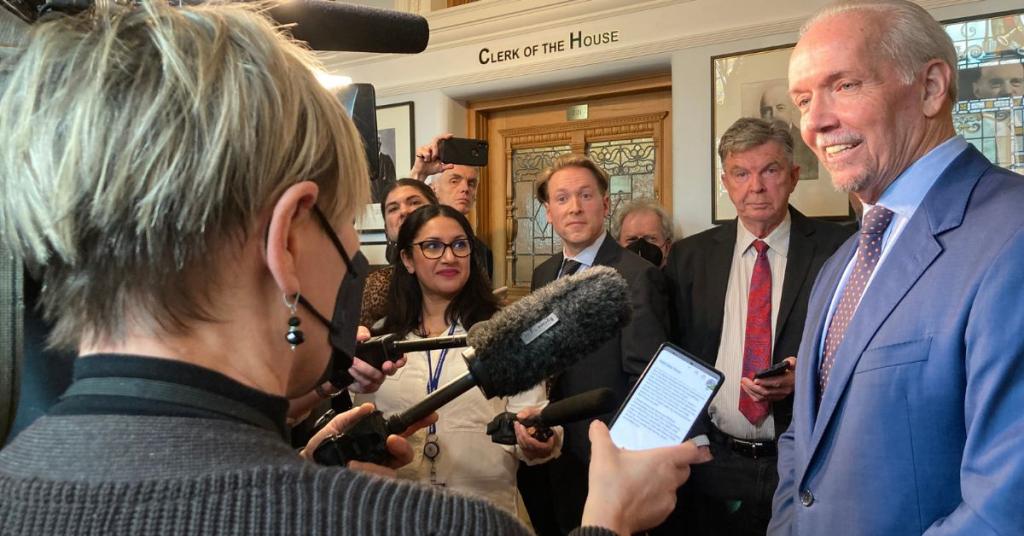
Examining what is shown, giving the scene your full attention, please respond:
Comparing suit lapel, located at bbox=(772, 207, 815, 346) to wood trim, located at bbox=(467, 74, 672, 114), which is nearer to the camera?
suit lapel, located at bbox=(772, 207, 815, 346)

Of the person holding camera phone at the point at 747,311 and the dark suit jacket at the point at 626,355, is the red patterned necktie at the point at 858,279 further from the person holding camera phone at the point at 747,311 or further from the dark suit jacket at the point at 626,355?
the dark suit jacket at the point at 626,355

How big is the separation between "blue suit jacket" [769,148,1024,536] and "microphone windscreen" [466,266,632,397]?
0.39 metres

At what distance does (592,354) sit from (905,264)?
3.14 feet

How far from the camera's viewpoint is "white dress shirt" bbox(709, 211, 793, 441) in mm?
1895

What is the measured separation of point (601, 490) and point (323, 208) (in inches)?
16.0

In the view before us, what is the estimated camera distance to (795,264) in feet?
6.38

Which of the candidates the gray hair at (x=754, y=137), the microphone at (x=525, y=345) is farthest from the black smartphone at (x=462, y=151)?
the microphone at (x=525, y=345)

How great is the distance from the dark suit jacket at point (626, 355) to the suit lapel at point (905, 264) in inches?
35.0

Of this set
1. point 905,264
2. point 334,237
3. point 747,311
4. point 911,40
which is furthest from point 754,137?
point 334,237

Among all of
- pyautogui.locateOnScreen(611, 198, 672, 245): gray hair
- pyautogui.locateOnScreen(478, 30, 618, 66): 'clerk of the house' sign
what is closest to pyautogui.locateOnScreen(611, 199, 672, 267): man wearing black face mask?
pyautogui.locateOnScreen(611, 198, 672, 245): gray hair

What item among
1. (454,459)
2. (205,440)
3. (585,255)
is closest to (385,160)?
(585,255)

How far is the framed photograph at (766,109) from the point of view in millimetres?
2965

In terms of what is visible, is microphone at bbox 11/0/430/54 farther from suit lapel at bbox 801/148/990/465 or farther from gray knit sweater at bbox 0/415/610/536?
suit lapel at bbox 801/148/990/465

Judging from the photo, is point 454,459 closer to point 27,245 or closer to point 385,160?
point 27,245
